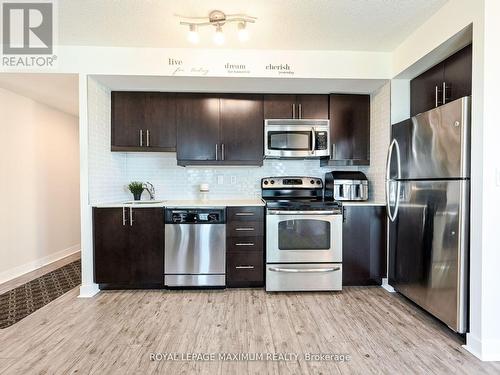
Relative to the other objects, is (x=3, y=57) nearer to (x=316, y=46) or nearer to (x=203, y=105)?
(x=203, y=105)

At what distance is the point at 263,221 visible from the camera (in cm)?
286

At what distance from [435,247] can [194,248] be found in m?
A: 2.12

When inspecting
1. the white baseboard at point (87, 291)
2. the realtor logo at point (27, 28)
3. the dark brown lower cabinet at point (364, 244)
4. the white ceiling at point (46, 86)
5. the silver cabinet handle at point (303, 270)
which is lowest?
the white baseboard at point (87, 291)

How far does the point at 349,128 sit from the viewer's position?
318cm

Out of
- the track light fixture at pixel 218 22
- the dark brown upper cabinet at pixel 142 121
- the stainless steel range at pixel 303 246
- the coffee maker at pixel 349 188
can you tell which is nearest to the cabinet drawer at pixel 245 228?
the stainless steel range at pixel 303 246

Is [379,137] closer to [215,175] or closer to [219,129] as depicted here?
[219,129]

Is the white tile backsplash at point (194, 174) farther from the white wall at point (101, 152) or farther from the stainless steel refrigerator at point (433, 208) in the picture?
the stainless steel refrigerator at point (433, 208)

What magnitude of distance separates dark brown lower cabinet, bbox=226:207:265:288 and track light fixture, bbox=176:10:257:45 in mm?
1573

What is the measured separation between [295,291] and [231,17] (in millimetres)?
2544

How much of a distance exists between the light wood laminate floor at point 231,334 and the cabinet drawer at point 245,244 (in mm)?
444

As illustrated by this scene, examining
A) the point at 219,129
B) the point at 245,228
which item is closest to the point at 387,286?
the point at 245,228

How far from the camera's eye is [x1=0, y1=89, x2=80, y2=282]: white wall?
10.6ft

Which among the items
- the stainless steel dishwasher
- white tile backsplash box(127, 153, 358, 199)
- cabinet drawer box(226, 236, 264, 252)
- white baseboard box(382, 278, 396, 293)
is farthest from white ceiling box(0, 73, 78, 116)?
white baseboard box(382, 278, 396, 293)

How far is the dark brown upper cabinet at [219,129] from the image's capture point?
3109 millimetres
